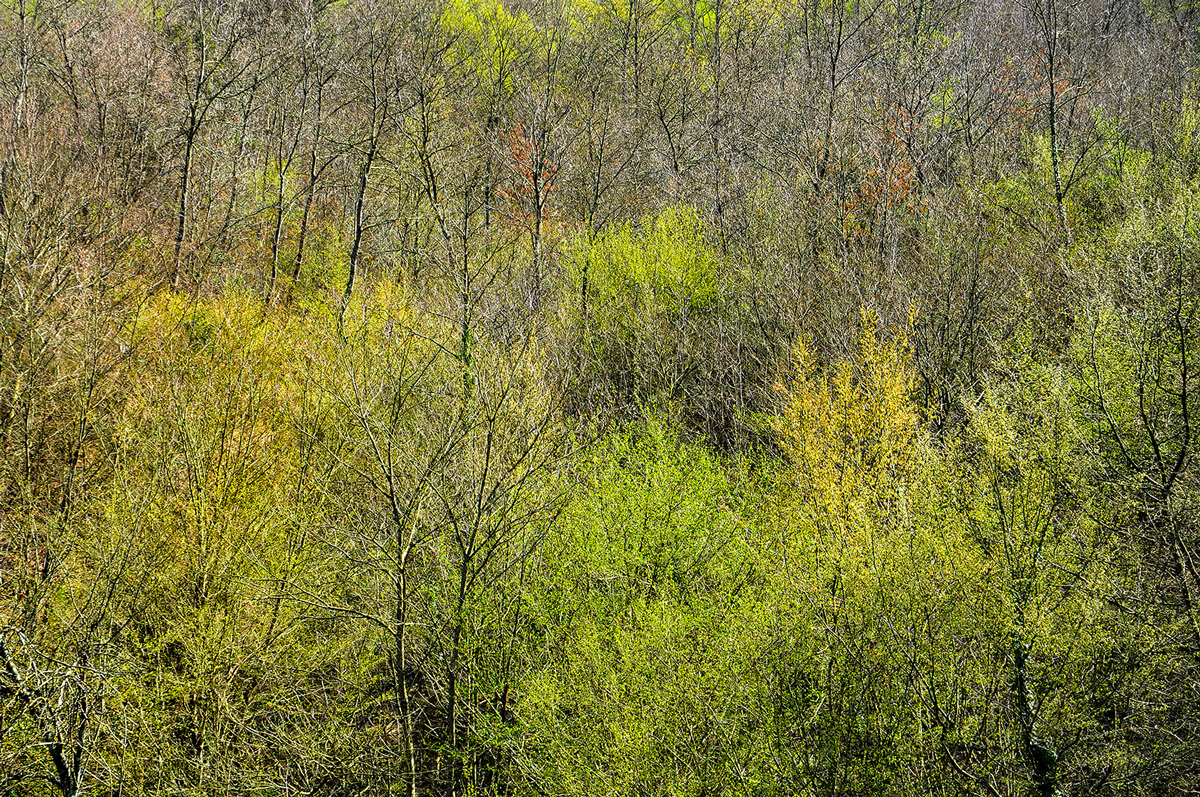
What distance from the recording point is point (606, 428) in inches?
761

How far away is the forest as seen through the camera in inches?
391

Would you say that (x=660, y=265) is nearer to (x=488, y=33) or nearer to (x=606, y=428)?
(x=606, y=428)

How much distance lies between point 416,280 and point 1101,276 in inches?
675

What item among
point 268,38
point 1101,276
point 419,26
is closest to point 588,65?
point 419,26

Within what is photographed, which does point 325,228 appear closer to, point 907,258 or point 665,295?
point 665,295

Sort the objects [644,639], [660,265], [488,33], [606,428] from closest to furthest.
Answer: [644,639], [606,428], [660,265], [488,33]

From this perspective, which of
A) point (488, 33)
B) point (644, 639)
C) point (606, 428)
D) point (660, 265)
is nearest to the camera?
point (644, 639)

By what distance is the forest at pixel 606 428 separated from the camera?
32.6 ft

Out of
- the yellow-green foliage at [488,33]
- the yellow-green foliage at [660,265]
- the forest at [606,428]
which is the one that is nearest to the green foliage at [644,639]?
the forest at [606,428]

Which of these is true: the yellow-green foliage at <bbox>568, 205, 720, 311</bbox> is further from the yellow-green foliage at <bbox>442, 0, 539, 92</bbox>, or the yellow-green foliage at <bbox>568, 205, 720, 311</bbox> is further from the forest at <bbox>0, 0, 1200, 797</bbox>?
the yellow-green foliage at <bbox>442, 0, 539, 92</bbox>

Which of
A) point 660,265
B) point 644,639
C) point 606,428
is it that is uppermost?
point 660,265

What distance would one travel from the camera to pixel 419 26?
25.3 meters

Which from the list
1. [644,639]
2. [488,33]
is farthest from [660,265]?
[488,33]

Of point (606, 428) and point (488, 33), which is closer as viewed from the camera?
point (606, 428)
